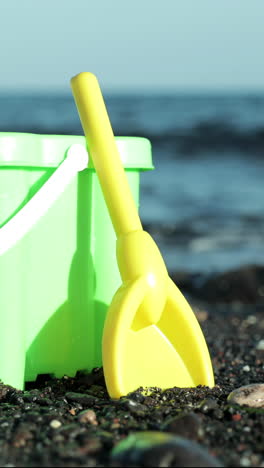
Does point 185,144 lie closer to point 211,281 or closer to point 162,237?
point 162,237

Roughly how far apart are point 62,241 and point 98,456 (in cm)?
68

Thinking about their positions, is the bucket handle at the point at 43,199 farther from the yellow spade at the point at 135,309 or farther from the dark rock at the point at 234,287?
the dark rock at the point at 234,287

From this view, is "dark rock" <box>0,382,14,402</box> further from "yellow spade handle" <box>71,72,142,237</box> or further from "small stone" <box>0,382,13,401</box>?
"yellow spade handle" <box>71,72,142,237</box>

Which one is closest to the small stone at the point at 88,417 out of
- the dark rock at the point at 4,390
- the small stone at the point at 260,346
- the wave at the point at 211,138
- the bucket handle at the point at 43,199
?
the dark rock at the point at 4,390

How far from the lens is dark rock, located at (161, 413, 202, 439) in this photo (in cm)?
126

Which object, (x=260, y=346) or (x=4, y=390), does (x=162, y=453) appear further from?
(x=260, y=346)

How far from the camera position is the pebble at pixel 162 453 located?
1125 millimetres

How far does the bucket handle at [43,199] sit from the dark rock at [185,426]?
0.59 meters

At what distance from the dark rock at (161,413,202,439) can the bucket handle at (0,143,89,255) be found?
1.92ft

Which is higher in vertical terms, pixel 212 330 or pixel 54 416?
pixel 212 330

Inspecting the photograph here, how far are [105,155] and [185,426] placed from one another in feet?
2.34

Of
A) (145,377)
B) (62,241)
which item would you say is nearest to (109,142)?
(62,241)

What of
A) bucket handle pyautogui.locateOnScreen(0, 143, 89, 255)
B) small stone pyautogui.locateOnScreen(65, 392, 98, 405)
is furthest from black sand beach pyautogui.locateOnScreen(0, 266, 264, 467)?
bucket handle pyautogui.locateOnScreen(0, 143, 89, 255)

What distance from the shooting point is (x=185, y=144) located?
984cm
